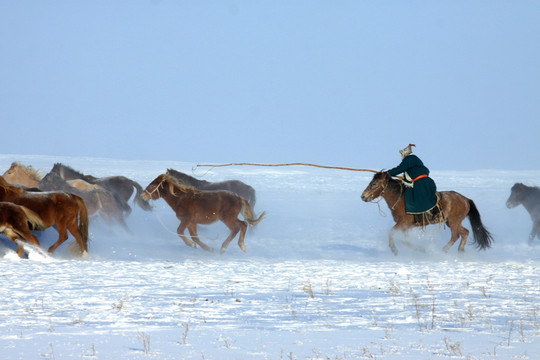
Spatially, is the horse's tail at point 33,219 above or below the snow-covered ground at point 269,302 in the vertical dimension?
above

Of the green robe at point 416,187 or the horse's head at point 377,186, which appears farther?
the horse's head at point 377,186

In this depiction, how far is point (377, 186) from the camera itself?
12758 millimetres

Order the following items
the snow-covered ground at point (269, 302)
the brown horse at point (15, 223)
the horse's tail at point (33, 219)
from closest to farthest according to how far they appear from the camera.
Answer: the snow-covered ground at point (269, 302) → the brown horse at point (15, 223) → the horse's tail at point (33, 219)

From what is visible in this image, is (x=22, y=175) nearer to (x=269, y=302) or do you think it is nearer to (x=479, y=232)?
(x=479, y=232)

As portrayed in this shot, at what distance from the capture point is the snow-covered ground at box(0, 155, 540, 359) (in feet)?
17.3

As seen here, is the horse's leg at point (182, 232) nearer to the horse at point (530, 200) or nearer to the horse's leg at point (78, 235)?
the horse's leg at point (78, 235)

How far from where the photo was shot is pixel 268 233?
1862 centimetres

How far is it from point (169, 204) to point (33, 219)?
288 centimetres

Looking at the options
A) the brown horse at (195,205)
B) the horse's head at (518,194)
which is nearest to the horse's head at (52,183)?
the brown horse at (195,205)

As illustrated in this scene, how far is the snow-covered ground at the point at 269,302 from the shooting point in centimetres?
528

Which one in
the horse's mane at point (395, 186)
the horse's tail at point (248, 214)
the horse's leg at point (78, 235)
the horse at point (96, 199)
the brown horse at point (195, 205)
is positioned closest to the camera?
the horse's leg at point (78, 235)

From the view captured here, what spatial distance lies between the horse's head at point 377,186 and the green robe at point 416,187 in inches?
8.1

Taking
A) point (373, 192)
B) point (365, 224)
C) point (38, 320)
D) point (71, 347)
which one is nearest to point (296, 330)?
point (71, 347)

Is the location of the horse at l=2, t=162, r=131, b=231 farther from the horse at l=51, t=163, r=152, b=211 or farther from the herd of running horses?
the horse at l=51, t=163, r=152, b=211
